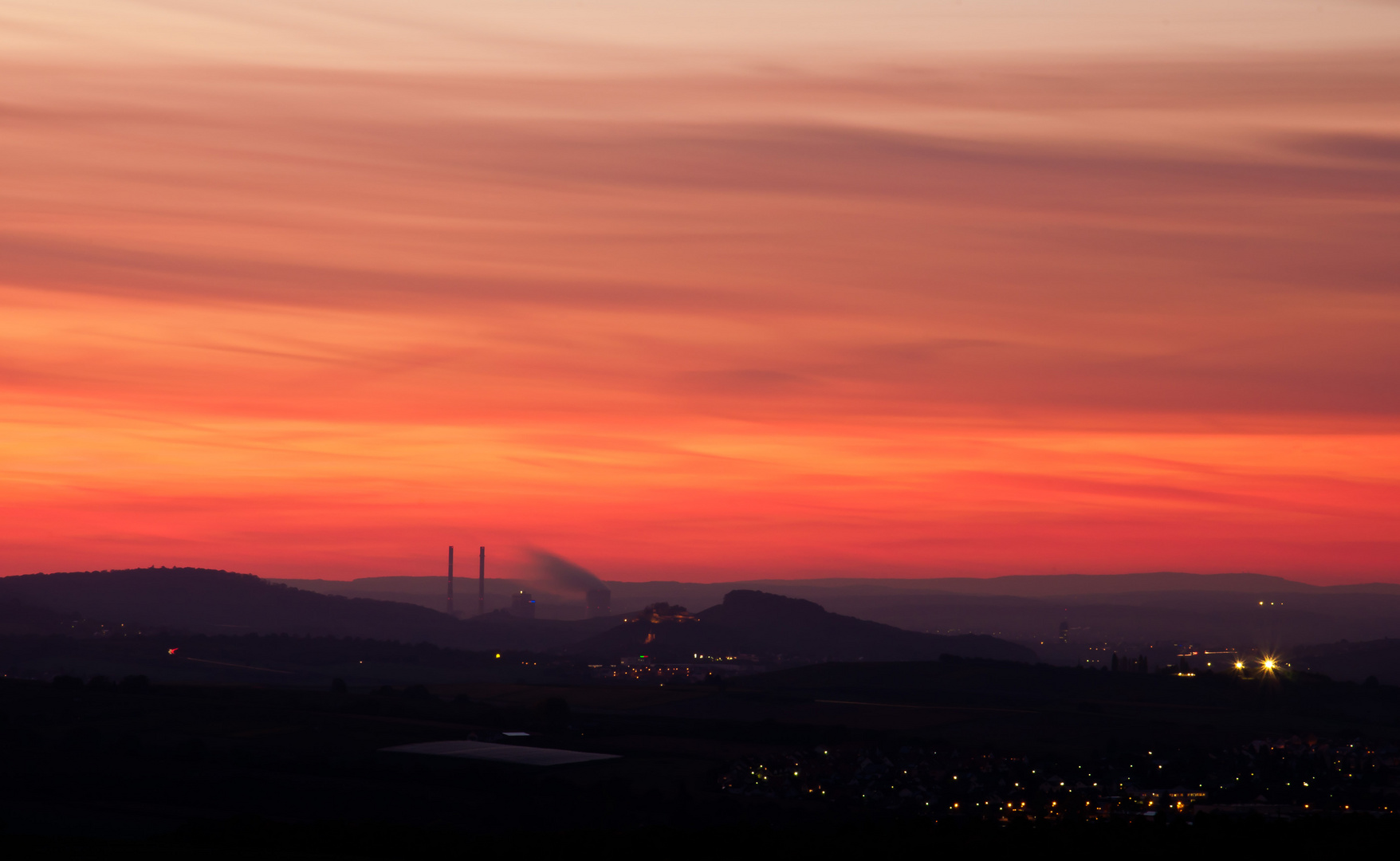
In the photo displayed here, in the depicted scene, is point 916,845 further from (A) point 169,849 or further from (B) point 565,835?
(A) point 169,849

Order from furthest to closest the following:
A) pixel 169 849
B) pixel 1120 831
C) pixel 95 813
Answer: pixel 95 813
pixel 1120 831
pixel 169 849

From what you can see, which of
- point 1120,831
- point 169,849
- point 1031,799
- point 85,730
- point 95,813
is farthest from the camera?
point 85,730

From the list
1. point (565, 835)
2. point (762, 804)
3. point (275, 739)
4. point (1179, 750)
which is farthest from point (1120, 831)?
point (275, 739)

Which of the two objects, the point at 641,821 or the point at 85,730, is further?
the point at 85,730

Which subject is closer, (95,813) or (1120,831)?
(1120,831)

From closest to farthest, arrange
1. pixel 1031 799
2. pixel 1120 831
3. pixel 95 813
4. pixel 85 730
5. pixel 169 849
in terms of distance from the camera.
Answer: pixel 169 849 → pixel 1120 831 → pixel 95 813 → pixel 1031 799 → pixel 85 730

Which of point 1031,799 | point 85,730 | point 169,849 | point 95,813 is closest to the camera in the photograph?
point 169,849

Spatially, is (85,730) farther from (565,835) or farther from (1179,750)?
(1179,750)

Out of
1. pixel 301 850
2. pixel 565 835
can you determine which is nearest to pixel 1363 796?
pixel 565 835
